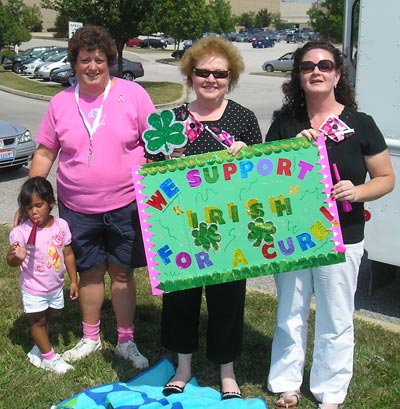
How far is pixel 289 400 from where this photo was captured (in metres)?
3.30

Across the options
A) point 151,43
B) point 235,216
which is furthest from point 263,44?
point 235,216

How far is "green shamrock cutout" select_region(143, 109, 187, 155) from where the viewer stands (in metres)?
2.95

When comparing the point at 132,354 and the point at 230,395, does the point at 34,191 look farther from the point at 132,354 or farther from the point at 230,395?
the point at 230,395

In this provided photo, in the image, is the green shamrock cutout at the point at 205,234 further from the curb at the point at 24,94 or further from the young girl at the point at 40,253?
the curb at the point at 24,94

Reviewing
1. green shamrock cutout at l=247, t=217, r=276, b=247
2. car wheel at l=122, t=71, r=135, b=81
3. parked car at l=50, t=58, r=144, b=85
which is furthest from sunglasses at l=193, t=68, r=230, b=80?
car wheel at l=122, t=71, r=135, b=81

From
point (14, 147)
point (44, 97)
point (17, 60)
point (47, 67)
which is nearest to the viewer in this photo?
point (14, 147)

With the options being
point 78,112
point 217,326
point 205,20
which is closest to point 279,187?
point 217,326

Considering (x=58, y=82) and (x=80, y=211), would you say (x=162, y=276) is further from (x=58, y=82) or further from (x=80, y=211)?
(x=58, y=82)

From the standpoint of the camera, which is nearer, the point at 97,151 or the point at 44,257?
the point at 97,151

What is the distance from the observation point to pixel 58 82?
27406mm

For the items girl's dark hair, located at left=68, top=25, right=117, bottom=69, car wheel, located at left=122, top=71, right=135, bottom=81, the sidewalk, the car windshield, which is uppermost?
girl's dark hair, located at left=68, top=25, right=117, bottom=69

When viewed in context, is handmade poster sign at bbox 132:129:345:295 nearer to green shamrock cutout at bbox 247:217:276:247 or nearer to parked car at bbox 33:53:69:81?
green shamrock cutout at bbox 247:217:276:247

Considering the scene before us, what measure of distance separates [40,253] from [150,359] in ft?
3.44

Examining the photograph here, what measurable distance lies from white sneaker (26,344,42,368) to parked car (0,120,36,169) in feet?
19.4
